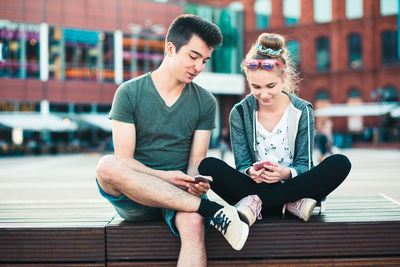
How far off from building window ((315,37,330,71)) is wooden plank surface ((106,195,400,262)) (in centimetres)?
3569

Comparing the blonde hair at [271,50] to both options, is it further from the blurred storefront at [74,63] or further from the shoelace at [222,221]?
the blurred storefront at [74,63]

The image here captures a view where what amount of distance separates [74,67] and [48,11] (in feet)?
14.2

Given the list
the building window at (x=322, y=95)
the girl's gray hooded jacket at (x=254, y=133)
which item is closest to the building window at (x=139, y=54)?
the building window at (x=322, y=95)

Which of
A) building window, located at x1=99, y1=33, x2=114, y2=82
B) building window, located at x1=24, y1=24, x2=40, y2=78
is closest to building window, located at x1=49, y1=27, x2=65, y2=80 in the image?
building window, located at x1=24, y1=24, x2=40, y2=78

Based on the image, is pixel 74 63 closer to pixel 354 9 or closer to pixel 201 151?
pixel 354 9

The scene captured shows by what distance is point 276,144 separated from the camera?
3430 millimetres

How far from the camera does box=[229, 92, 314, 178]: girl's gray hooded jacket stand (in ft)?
11.0

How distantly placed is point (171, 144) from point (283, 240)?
3.70ft

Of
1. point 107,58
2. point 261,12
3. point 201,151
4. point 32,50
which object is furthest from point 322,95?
point 201,151

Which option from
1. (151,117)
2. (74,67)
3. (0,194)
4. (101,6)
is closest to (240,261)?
(151,117)

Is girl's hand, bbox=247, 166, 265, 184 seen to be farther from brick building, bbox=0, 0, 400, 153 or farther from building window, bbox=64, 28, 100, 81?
building window, bbox=64, 28, 100, 81

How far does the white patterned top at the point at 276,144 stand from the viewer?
135 inches

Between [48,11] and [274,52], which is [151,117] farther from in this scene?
[48,11]

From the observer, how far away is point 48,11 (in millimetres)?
29078
